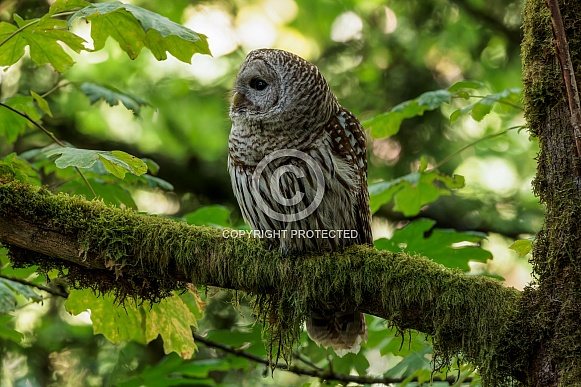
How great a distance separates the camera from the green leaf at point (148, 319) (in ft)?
12.3

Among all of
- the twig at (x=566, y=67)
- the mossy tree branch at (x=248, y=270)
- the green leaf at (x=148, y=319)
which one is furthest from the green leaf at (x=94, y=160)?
the twig at (x=566, y=67)

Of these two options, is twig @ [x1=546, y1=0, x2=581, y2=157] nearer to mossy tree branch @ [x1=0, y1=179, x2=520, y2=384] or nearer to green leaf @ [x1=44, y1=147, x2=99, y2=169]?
mossy tree branch @ [x1=0, y1=179, x2=520, y2=384]

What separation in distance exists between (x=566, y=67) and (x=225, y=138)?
570 centimetres

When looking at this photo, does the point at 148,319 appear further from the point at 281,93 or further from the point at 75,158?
the point at 281,93

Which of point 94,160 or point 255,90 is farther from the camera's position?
point 255,90

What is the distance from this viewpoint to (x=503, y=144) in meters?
8.19

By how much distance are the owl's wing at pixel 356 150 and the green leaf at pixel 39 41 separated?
5.14ft

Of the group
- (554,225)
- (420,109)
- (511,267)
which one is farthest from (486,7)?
(554,225)

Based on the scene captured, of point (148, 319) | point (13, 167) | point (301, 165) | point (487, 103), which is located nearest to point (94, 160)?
point (13, 167)

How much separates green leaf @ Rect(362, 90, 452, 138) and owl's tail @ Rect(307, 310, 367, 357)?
124cm

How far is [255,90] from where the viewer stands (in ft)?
13.9

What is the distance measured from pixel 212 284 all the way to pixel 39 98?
1501 millimetres
